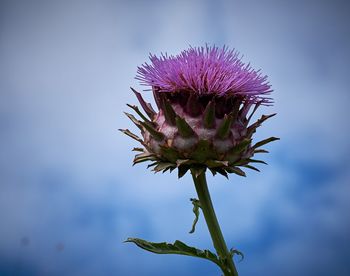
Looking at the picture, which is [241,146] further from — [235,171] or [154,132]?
[154,132]

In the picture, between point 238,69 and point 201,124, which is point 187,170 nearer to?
point 201,124

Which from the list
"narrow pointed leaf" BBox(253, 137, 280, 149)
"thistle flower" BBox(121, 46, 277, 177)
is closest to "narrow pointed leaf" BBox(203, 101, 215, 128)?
"thistle flower" BBox(121, 46, 277, 177)

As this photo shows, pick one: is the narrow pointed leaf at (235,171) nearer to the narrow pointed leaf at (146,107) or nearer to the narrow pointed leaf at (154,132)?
the narrow pointed leaf at (154,132)

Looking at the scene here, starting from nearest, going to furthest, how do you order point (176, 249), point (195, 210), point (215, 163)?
point (215, 163), point (176, 249), point (195, 210)

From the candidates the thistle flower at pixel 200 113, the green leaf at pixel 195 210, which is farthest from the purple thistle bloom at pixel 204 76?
the green leaf at pixel 195 210

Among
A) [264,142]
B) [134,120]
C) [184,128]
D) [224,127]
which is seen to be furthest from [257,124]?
[134,120]

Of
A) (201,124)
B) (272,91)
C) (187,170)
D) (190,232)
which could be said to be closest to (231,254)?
(190,232)
